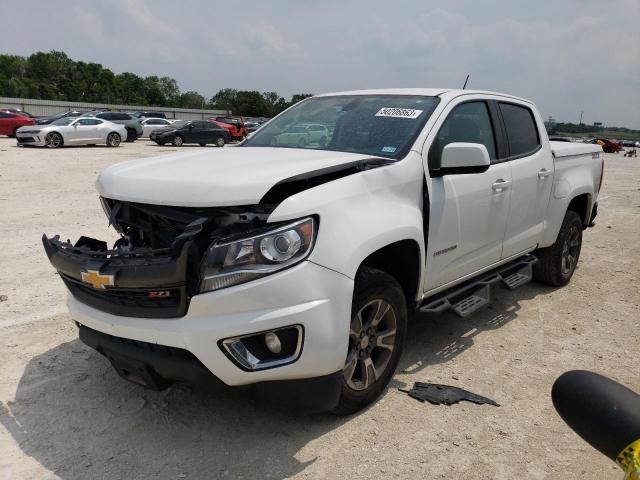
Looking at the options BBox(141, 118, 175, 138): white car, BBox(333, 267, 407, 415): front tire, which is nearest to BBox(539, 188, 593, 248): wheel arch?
BBox(333, 267, 407, 415): front tire

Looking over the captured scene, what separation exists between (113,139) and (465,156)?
2406cm

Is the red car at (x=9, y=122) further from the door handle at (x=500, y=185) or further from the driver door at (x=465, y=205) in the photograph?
the door handle at (x=500, y=185)

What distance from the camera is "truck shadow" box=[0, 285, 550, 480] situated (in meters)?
2.76

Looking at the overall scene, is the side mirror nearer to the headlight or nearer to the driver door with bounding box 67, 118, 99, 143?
the headlight

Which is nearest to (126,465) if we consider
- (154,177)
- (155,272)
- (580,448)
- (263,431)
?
(263,431)

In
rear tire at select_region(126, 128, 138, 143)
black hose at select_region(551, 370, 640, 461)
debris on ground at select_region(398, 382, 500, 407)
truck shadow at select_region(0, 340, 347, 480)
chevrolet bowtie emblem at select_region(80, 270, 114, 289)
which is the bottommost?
rear tire at select_region(126, 128, 138, 143)

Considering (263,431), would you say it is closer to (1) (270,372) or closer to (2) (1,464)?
(1) (270,372)

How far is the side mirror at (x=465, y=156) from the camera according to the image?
3465mm

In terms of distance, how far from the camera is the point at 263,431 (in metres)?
3.08

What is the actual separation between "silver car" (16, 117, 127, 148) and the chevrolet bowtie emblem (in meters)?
21.9

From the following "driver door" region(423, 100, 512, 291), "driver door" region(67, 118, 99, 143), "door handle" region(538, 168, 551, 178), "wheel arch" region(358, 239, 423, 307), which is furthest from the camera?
"driver door" region(67, 118, 99, 143)

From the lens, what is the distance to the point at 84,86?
108 m

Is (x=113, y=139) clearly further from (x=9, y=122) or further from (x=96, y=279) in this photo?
(x=96, y=279)

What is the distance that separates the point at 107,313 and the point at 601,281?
536cm
